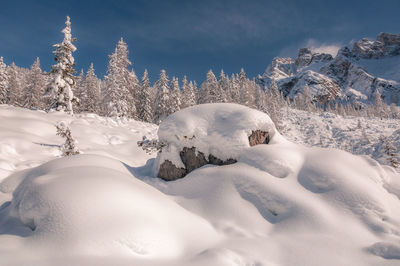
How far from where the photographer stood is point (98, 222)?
2949mm

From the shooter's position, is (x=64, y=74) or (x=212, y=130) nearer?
(x=212, y=130)

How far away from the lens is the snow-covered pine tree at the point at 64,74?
19531 mm

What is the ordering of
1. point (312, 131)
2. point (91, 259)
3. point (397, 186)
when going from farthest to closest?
point (312, 131) < point (397, 186) < point (91, 259)

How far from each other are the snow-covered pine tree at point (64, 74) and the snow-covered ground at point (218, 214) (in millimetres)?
15230

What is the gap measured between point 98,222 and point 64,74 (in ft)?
71.6

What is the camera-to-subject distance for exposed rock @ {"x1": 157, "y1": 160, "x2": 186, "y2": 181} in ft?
22.4

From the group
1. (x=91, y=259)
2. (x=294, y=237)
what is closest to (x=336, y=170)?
(x=294, y=237)

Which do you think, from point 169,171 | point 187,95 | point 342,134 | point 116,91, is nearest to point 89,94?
point 116,91

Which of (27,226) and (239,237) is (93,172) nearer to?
(27,226)

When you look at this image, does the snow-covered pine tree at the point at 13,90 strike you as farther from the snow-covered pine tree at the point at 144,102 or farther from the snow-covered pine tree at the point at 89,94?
the snow-covered pine tree at the point at 144,102

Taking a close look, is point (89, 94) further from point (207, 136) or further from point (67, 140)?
point (207, 136)

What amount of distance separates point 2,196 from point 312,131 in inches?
1864

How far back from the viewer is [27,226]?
10.9 feet

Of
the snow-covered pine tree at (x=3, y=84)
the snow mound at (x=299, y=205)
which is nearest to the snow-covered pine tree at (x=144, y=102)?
the snow-covered pine tree at (x=3, y=84)
